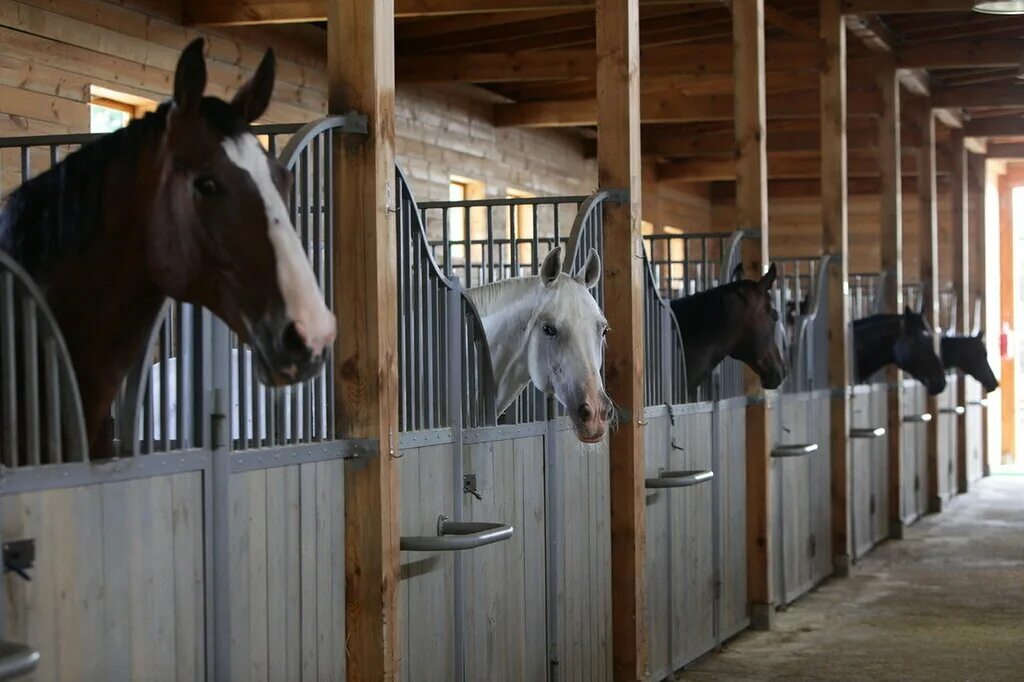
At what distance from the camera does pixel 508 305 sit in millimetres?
3959

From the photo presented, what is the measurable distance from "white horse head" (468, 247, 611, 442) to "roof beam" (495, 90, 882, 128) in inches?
233

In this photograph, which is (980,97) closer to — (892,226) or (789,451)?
(892,226)

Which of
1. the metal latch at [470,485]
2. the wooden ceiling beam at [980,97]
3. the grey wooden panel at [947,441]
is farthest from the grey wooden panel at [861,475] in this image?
the metal latch at [470,485]

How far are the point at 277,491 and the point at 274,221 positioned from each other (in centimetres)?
67

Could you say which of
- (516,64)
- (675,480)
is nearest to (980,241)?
(516,64)

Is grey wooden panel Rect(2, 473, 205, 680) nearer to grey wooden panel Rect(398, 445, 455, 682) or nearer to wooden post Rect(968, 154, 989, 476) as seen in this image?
grey wooden panel Rect(398, 445, 455, 682)

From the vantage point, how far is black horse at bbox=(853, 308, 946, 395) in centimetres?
887

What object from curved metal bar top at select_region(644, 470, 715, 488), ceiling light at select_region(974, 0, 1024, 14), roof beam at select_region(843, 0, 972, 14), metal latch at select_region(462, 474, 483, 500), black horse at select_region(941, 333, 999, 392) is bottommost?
curved metal bar top at select_region(644, 470, 715, 488)

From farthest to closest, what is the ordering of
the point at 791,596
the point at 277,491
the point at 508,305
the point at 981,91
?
the point at 981,91 → the point at 791,596 → the point at 508,305 → the point at 277,491

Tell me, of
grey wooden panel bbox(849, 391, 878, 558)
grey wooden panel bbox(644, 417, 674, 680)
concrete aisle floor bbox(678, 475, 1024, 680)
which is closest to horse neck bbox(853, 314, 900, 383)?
grey wooden panel bbox(849, 391, 878, 558)

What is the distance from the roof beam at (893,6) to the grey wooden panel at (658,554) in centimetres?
371

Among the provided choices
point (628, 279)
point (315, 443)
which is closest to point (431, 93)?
point (628, 279)

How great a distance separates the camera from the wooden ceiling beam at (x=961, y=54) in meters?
9.00

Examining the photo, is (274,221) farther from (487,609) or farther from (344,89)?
(487,609)
